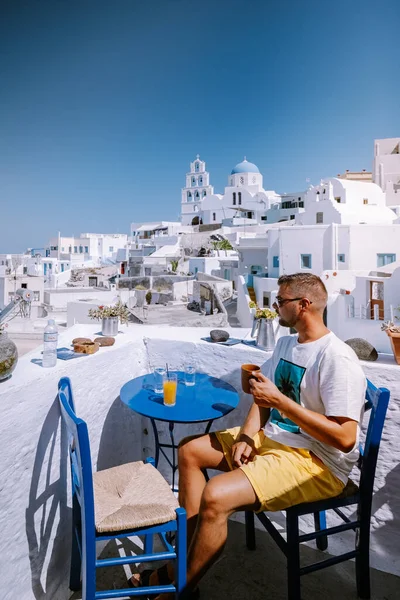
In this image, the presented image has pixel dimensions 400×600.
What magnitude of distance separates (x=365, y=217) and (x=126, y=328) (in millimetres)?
26910

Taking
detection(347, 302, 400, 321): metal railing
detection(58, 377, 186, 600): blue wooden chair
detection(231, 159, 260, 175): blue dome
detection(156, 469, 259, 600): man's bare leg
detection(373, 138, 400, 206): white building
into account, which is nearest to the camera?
detection(58, 377, 186, 600): blue wooden chair

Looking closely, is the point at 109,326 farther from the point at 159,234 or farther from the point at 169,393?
the point at 159,234

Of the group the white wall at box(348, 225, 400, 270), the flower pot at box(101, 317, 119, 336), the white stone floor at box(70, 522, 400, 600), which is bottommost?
the white stone floor at box(70, 522, 400, 600)

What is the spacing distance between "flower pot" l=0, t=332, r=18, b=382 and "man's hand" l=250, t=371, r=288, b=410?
1199 mm

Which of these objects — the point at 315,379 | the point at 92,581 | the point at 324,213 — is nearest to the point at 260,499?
the point at 315,379

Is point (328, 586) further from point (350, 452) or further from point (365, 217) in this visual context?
point (365, 217)

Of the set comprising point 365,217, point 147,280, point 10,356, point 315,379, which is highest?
point 365,217

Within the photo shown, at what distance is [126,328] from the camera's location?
3.25 m

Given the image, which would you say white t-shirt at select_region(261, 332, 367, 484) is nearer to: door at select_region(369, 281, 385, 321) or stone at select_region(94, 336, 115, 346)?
stone at select_region(94, 336, 115, 346)

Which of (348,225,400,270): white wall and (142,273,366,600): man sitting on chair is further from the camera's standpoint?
(348,225,400,270): white wall

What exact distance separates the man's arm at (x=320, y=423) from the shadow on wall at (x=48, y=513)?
1.16 meters

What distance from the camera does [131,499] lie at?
1.75 m

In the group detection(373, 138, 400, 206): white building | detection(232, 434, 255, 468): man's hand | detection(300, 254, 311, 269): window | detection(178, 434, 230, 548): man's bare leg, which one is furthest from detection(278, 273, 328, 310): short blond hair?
detection(373, 138, 400, 206): white building

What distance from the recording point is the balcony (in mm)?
1749
